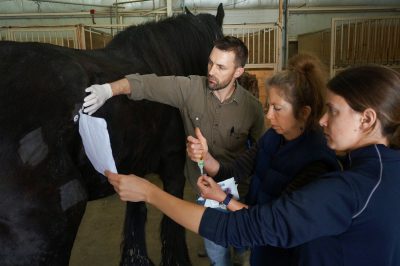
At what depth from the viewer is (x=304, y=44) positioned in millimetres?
9203

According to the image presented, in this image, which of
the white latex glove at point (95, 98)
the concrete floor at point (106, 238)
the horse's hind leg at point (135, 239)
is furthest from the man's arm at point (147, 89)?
the concrete floor at point (106, 238)

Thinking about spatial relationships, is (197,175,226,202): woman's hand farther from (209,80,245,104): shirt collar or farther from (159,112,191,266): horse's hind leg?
(159,112,191,266): horse's hind leg

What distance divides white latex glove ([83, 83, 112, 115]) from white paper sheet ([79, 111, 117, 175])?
36 mm

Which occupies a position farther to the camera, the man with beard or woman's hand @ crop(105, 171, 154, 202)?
the man with beard

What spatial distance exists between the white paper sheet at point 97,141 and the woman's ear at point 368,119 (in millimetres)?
787

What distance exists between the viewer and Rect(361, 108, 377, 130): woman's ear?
94 cm

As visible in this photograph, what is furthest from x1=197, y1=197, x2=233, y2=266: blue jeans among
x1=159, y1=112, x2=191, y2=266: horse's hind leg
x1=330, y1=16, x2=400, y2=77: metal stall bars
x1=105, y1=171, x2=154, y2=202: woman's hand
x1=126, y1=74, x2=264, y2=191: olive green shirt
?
x1=330, y1=16, x2=400, y2=77: metal stall bars

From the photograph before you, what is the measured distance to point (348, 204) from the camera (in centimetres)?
87

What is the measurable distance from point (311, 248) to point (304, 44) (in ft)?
29.1

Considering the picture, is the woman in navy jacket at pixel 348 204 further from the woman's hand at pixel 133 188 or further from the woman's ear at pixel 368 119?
the woman's hand at pixel 133 188

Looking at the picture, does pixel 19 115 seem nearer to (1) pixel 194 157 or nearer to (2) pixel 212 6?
(1) pixel 194 157

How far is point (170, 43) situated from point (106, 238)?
1.82m

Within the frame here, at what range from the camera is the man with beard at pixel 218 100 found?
176 cm

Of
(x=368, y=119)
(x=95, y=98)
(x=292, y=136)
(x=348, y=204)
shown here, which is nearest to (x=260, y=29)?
(x=292, y=136)
